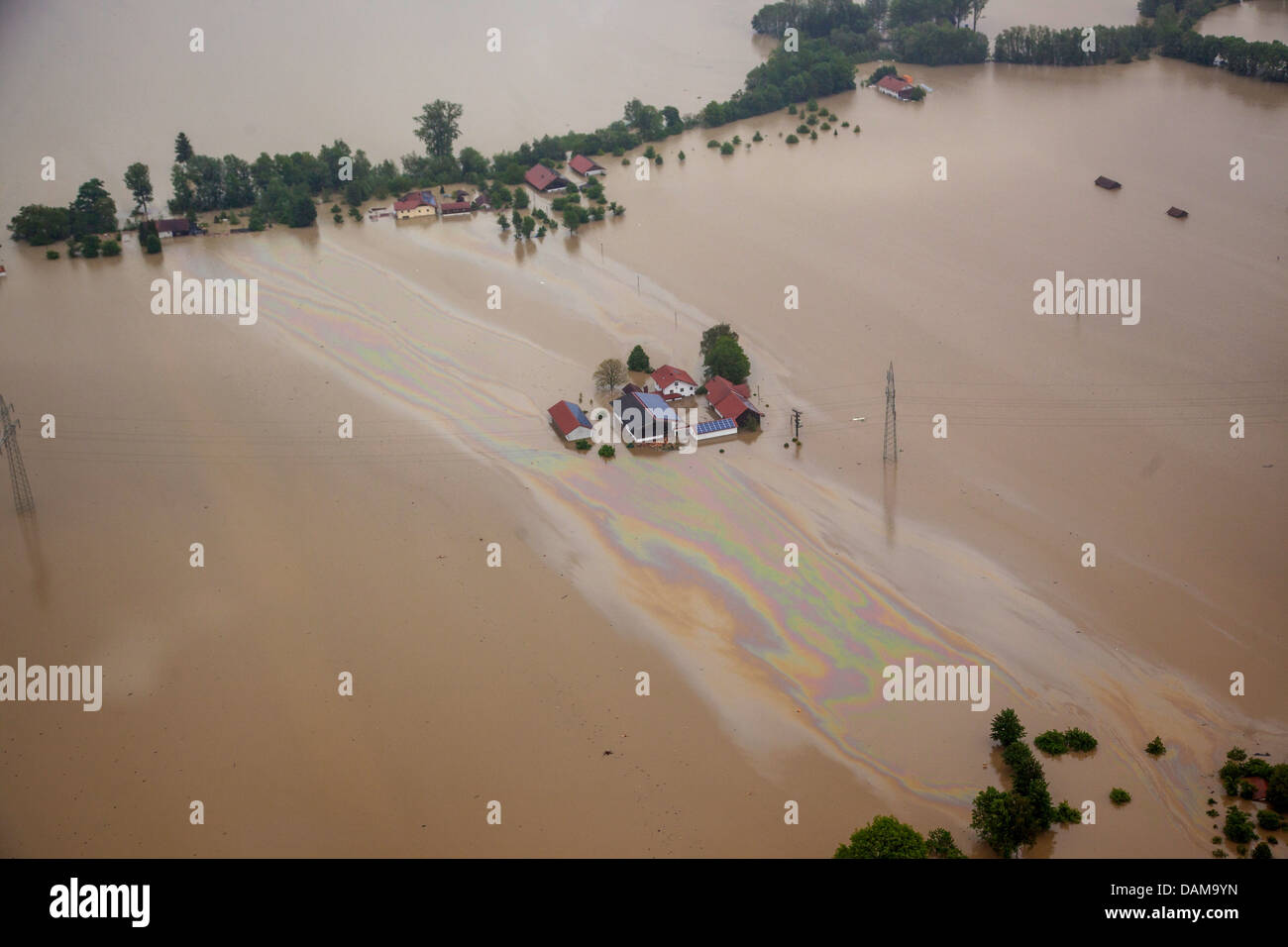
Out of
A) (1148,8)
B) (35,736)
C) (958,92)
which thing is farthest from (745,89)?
(35,736)

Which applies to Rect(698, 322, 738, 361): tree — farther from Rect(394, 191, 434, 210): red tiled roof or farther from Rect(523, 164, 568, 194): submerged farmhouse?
Rect(394, 191, 434, 210): red tiled roof

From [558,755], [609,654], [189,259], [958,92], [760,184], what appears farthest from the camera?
[958,92]

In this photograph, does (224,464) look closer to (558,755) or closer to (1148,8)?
(558,755)

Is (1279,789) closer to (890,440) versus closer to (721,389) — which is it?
(890,440)

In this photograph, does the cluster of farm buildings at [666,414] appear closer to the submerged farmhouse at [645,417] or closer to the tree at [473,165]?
the submerged farmhouse at [645,417]

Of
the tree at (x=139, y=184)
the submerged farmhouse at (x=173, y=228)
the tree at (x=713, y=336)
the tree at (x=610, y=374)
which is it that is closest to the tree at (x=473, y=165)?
the submerged farmhouse at (x=173, y=228)

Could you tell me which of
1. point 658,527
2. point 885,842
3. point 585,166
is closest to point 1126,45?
point 585,166

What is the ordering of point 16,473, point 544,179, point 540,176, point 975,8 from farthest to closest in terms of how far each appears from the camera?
point 975,8
point 540,176
point 544,179
point 16,473
